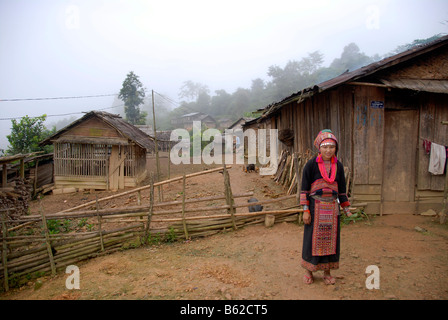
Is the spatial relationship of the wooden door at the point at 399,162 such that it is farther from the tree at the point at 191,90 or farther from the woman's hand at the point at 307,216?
the tree at the point at 191,90

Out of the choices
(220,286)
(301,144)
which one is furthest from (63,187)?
(220,286)

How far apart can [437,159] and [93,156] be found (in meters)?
13.4

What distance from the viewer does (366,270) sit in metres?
3.55

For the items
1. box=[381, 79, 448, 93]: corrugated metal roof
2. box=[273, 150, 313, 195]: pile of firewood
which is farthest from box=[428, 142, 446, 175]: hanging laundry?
box=[273, 150, 313, 195]: pile of firewood

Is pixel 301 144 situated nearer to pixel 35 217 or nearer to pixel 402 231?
pixel 402 231

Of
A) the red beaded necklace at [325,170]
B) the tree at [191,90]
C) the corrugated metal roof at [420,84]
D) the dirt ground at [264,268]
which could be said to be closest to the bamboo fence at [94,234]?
the dirt ground at [264,268]

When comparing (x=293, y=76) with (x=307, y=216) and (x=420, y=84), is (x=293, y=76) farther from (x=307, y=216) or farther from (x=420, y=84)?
(x=307, y=216)

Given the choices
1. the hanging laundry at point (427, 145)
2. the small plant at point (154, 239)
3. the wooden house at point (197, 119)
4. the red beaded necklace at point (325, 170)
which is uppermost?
the wooden house at point (197, 119)

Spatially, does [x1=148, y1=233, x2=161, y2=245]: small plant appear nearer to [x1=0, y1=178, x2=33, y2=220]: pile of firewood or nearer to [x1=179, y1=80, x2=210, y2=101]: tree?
[x1=0, y1=178, x2=33, y2=220]: pile of firewood

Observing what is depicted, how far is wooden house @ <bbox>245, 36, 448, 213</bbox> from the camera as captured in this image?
5.58m

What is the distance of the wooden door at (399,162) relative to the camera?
5719 mm

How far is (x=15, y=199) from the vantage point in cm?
826

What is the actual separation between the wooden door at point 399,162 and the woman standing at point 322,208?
3.42 metres
